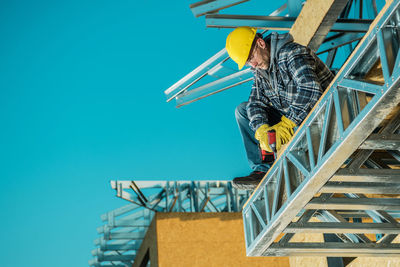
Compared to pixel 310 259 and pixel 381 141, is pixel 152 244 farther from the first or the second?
pixel 381 141

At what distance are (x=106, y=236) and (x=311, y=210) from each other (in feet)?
38.9

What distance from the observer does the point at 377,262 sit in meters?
9.16

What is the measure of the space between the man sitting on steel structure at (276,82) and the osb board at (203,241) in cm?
750

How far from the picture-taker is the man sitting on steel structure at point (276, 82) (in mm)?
6809

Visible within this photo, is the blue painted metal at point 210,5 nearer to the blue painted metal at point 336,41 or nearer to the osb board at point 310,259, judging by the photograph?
the blue painted metal at point 336,41

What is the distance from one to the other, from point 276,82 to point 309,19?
132 cm

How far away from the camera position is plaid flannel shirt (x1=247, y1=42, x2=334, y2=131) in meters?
6.73

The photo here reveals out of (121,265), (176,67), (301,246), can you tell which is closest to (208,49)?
(176,67)

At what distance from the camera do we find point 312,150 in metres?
6.39

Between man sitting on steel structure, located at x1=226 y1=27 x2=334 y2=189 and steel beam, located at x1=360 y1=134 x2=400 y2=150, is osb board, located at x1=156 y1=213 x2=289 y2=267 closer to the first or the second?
man sitting on steel structure, located at x1=226 y1=27 x2=334 y2=189

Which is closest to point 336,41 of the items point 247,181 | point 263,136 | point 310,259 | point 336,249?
point 263,136

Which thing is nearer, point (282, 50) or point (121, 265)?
point (282, 50)

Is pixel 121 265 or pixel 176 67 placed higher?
pixel 176 67

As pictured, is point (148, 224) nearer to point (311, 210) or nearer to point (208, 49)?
point (311, 210)
